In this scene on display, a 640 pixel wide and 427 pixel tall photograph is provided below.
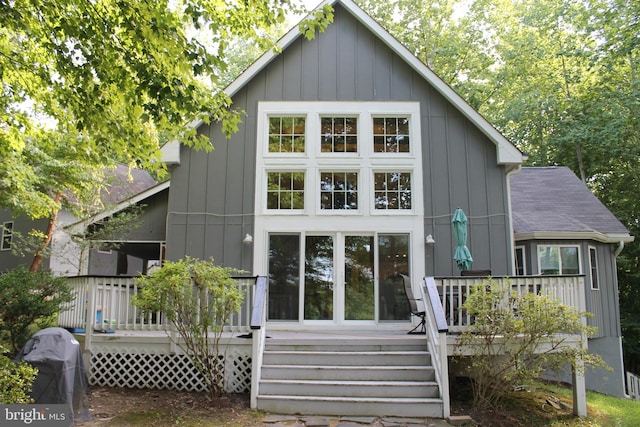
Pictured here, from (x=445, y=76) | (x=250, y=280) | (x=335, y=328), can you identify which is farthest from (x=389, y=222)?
(x=445, y=76)

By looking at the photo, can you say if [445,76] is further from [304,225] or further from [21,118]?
[21,118]

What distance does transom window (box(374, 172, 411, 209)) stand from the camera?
1009cm

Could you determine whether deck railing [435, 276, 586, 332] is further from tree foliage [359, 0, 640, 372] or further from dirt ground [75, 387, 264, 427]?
tree foliage [359, 0, 640, 372]

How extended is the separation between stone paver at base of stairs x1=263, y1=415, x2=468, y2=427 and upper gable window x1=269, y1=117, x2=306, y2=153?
577 centimetres

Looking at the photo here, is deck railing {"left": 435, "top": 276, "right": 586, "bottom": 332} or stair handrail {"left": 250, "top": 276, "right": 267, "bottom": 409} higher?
deck railing {"left": 435, "top": 276, "right": 586, "bottom": 332}

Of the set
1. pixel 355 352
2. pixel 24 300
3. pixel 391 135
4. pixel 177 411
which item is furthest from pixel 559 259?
pixel 24 300

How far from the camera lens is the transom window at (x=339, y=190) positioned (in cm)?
1009

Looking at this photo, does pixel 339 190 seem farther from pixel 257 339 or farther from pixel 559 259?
pixel 559 259

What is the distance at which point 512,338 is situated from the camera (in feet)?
21.4

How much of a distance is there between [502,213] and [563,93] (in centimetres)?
1227

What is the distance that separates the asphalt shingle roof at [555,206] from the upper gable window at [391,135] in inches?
138

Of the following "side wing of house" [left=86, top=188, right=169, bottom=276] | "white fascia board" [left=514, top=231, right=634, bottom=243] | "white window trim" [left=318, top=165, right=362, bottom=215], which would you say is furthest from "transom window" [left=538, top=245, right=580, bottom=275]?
"side wing of house" [left=86, top=188, right=169, bottom=276]

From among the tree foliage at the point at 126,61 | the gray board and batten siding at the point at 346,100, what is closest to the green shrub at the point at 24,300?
the tree foliage at the point at 126,61

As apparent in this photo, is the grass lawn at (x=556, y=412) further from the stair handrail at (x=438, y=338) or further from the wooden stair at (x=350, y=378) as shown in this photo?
the wooden stair at (x=350, y=378)
